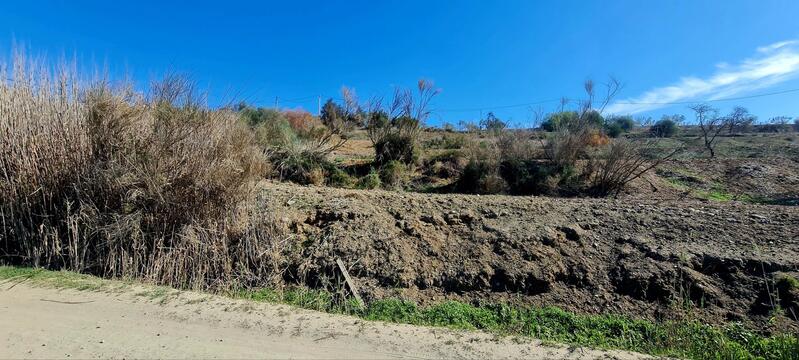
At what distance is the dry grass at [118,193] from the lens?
7457 millimetres

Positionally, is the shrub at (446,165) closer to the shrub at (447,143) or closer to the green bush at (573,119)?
the shrub at (447,143)

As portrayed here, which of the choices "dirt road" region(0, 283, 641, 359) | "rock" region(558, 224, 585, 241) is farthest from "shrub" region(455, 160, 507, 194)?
"dirt road" region(0, 283, 641, 359)

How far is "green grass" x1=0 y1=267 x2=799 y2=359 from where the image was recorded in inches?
213

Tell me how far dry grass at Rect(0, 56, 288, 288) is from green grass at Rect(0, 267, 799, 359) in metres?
0.73

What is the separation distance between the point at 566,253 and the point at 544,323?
1.82m

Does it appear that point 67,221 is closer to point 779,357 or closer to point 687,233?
point 779,357

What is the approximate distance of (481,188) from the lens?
14086 mm

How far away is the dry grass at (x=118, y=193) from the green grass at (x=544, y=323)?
2.38 ft

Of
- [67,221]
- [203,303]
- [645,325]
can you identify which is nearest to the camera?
[203,303]

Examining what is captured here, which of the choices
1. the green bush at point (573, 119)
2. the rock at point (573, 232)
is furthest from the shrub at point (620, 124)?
the rock at point (573, 232)

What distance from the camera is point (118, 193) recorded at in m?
7.87

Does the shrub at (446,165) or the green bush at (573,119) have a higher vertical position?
the green bush at (573,119)

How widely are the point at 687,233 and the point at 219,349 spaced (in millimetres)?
7806

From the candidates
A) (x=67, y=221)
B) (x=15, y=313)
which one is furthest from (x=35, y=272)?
(x=15, y=313)
